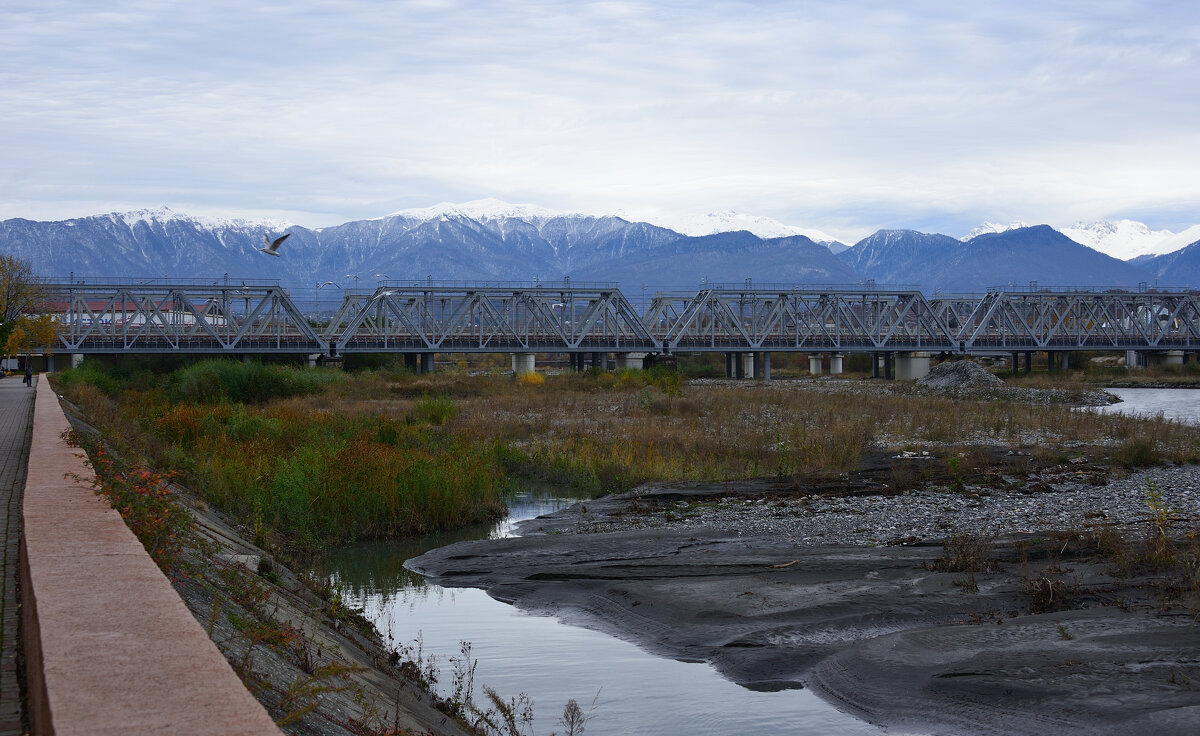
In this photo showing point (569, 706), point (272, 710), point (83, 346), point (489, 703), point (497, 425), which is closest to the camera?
point (272, 710)

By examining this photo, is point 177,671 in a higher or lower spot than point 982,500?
higher

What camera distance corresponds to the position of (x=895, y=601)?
13.2m

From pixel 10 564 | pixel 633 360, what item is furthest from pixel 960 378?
pixel 10 564

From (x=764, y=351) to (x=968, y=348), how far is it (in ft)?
81.6

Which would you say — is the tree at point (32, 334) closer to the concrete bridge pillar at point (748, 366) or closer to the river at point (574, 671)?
the concrete bridge pillar at point (748, 366)

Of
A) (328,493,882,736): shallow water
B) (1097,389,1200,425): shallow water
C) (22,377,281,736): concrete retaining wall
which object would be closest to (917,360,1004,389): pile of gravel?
(1097,389,1200,425): shallow water

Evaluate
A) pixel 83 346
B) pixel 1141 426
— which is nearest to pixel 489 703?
pixel 1141 426

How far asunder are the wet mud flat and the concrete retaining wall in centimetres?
660

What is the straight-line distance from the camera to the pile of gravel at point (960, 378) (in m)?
78.7

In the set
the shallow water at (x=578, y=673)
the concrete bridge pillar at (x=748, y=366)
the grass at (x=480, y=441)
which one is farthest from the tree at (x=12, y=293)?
the concrete bridge pillar at (x=748, y=366)

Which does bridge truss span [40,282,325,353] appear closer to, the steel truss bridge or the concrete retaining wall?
the steel truss bridge

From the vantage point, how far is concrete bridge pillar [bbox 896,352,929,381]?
116125mm

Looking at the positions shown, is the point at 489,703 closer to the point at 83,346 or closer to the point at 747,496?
the point at 747,496

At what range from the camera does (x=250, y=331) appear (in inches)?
4090
